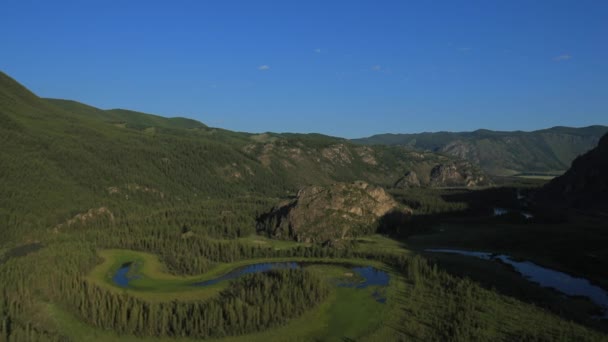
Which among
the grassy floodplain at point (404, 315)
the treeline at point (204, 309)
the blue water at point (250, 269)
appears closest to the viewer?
the grassy floodplain at point (404, 315)

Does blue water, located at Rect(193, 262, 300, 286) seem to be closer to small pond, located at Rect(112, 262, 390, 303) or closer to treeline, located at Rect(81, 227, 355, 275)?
small pond, located at Rect(112, 262, 390, 303)

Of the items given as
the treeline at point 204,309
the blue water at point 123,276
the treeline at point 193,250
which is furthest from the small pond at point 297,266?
the treeline at point 204,309

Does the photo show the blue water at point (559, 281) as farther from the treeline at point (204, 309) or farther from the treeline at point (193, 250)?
the treeline at point (204, 309)

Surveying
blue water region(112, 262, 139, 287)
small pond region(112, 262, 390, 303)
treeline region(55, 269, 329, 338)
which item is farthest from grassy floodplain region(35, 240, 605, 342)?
small pond region(112, 262, 390, 303)

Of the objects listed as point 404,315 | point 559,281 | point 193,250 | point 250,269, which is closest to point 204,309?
point 404,315

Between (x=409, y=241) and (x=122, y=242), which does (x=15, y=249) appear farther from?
(x=409, y=241)

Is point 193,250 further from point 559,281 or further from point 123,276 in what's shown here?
point 559,281
